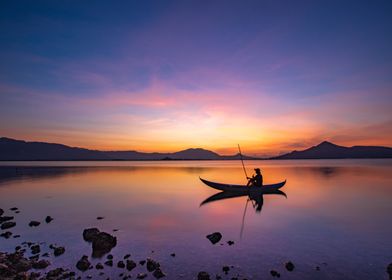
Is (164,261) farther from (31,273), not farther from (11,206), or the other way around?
(11,206)

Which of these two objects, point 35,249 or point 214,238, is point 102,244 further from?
point 214,238

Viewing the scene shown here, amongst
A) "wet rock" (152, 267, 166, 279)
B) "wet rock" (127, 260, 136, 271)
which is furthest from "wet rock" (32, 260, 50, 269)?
"wet rock" (152, 267, 166, 279)

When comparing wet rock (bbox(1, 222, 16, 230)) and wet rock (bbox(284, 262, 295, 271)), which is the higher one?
wet rock (bbox(1, 222, 16, 230))

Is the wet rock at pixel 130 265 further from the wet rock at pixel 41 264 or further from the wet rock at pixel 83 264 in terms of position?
the wet rock at pixel 41 264

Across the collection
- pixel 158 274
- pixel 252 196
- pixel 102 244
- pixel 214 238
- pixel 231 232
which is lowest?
pixel 231 232

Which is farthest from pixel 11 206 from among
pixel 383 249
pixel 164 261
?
pixel 383 249

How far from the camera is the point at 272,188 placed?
36719 millimetres

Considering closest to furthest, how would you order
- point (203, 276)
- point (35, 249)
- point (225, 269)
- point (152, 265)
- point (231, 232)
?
point (203, 276) → point (225, 269) → point (152, 265) → point (35, 249) → point (231, 232)

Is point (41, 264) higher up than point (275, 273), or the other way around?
point (41, 264)

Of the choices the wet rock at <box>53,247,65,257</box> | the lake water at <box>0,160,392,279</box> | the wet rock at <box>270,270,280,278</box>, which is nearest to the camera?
the wet rock at <box>270,270,280,278</box>

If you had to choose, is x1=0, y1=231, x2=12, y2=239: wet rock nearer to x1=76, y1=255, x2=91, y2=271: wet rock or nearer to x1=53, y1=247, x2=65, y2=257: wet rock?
x1=53, y1=247, x2=65, y2=257: wet rock

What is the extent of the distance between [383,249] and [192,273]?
34.5ft

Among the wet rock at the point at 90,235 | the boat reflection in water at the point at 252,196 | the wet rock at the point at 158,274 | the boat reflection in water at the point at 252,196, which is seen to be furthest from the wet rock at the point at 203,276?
the boat reflection in water at the point at 252,196

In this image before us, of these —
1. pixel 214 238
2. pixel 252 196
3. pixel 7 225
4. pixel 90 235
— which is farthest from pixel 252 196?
pixel 7 225
